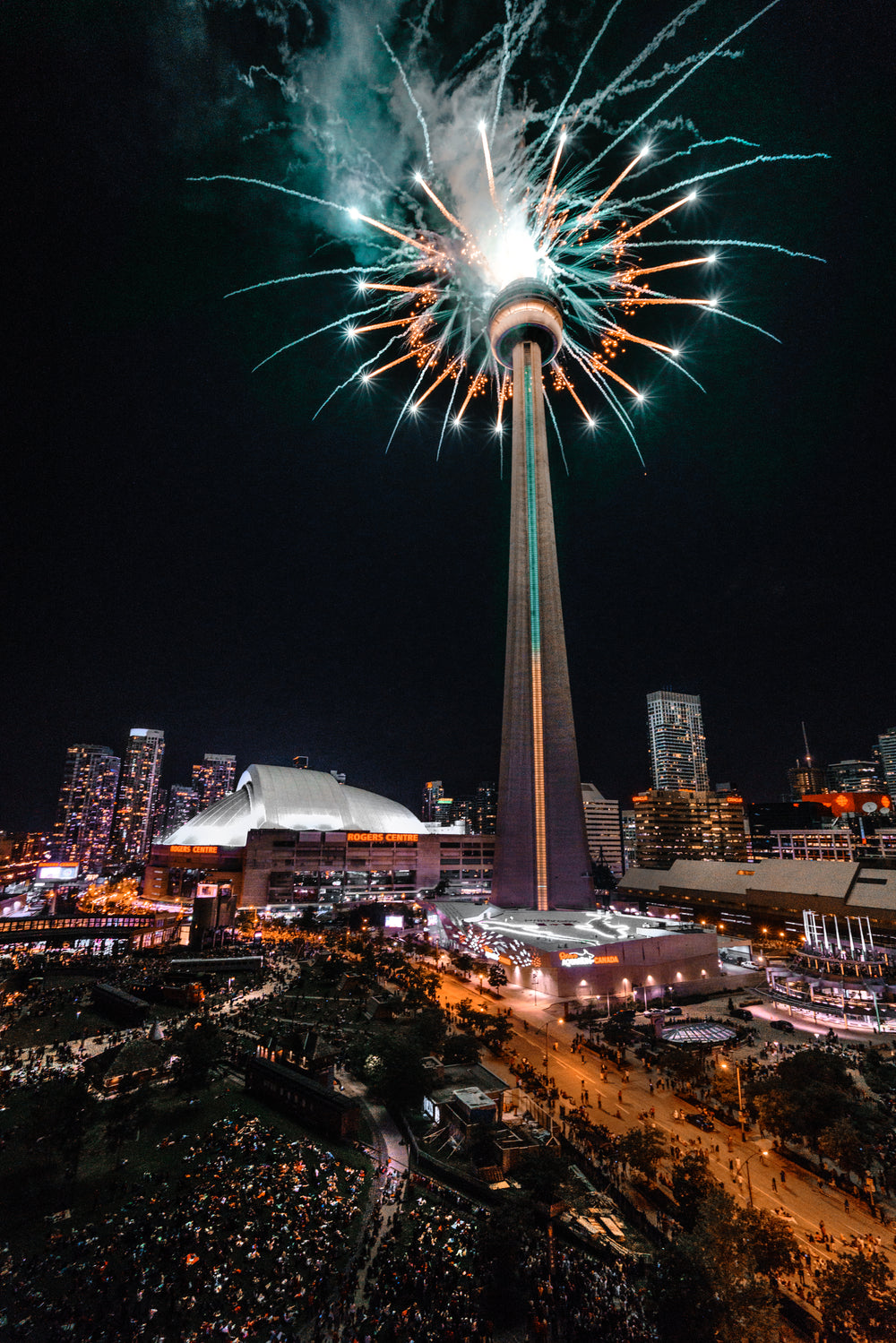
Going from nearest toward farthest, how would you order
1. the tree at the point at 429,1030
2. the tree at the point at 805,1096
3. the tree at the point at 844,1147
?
1. the tree at the point at 844,1147
2. the tree at the point at 805,1096
3. the tree at the point at 429,1030

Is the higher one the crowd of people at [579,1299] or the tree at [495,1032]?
the tree at [495,1032]

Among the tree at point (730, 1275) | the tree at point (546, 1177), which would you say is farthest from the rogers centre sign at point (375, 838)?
the tree at point (730, 1275)

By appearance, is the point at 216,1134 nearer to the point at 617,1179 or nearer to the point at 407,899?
the point at 617,1179

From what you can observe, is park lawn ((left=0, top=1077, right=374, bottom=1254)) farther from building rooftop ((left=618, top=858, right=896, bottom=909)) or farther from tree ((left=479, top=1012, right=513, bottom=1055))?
building rooftop ((left=618, top=858, right=896, bottom=909))

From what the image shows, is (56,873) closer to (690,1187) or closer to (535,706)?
(535,706)

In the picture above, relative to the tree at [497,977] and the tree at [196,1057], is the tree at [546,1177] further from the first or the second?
the tree at [497,977]

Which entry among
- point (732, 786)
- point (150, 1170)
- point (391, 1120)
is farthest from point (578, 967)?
point (732, 786)

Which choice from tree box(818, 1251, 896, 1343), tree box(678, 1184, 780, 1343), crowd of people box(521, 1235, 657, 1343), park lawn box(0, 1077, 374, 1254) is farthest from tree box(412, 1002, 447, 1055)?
tree box(818, 1251, 896, 1343)
